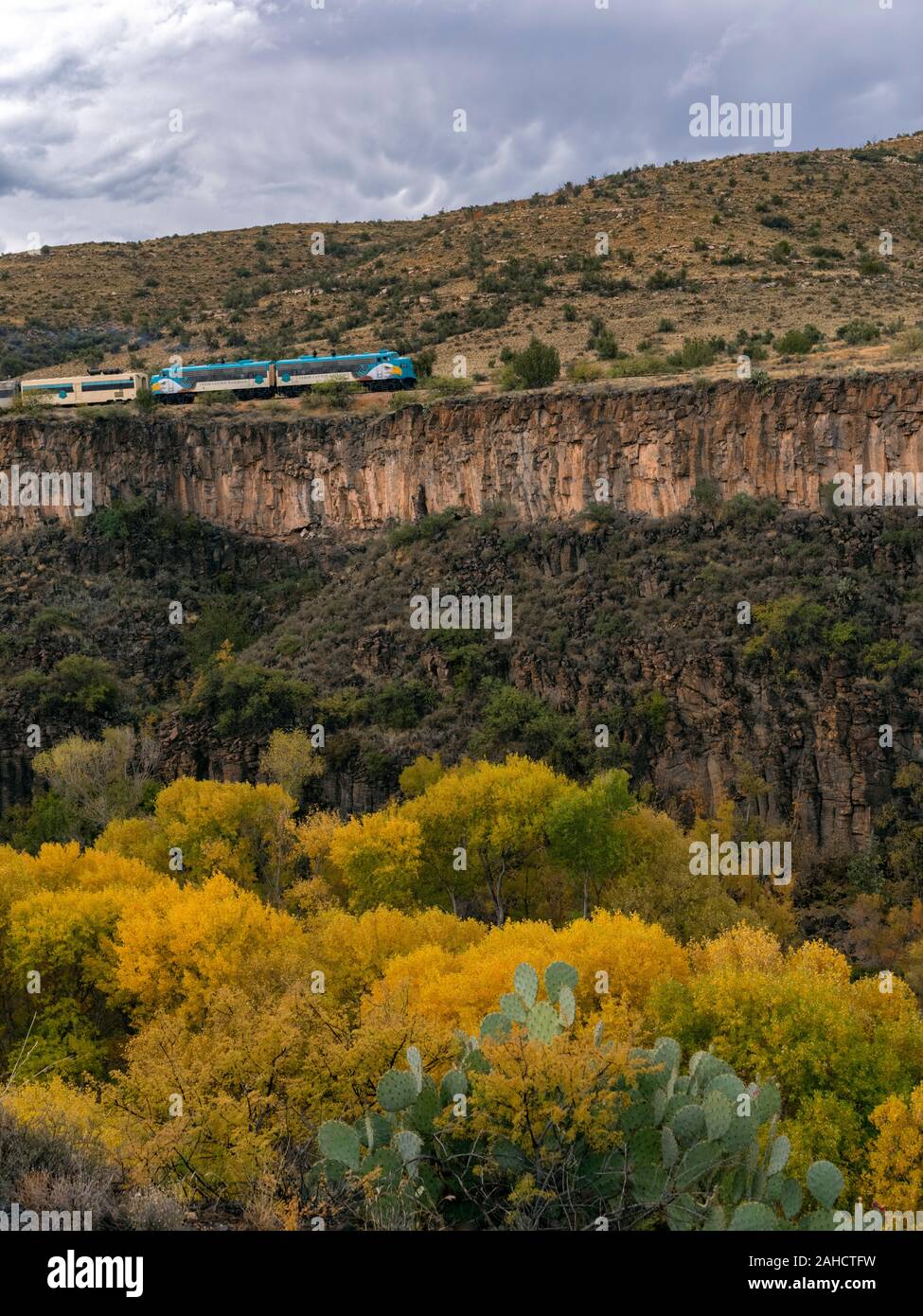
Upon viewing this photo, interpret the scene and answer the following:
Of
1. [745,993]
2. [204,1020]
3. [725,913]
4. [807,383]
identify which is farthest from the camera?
[807,383]

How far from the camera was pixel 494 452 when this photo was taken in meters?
48.6

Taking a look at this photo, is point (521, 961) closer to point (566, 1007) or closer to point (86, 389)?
point (566, 1007)

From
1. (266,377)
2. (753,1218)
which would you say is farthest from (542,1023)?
(266,377)

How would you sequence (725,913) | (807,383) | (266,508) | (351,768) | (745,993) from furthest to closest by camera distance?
(266,508), (807,383), (351,768), (725,913), (745,993)

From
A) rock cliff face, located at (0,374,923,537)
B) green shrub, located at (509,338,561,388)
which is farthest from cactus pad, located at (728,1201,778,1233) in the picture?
green shrub, located at (509,338,561,388)

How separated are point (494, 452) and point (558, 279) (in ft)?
74.1

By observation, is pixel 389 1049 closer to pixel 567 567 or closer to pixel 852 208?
pixel 567 567

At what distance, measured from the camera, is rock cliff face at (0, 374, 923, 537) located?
1684 inches

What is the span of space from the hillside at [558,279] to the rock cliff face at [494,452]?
18.4 feet

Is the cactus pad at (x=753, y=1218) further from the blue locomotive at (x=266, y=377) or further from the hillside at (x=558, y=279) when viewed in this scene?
the blue locomotive at (x=266, y=377)

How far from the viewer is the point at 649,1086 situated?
13.1m

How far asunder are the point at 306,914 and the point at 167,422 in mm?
28940

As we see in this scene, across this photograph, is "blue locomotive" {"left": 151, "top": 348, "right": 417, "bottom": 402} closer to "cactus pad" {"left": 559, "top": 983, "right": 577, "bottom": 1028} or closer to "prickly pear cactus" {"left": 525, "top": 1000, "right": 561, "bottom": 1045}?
"cactus pad" {"left": 559, "top": 983, "right": 577, "bottom": 1028}

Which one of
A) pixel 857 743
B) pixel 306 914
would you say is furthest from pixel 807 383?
pixel 306 914
